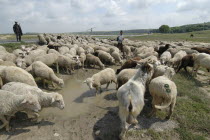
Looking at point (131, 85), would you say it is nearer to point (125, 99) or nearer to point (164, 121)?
point (125, 99)

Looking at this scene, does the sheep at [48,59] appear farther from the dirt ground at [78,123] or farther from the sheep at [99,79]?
the dirt ground at [78,123]

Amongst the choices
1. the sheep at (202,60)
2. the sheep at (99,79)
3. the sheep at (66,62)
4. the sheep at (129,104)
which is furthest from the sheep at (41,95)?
the sheep at (202,60)

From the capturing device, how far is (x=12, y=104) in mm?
5578

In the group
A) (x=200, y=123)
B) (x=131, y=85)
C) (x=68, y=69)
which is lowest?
(x=200, y=123)

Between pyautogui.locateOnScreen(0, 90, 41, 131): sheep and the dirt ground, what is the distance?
1.76 ft

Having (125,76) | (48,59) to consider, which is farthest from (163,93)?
(48,59)

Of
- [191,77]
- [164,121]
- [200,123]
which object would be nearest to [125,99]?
[164,121]

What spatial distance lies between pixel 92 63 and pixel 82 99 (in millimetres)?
5867

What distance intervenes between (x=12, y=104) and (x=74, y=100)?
2972 millimetres

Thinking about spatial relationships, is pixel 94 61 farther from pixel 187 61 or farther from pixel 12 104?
pixel 12 104

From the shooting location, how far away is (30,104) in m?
5.76

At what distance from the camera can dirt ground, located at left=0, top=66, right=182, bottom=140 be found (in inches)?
215

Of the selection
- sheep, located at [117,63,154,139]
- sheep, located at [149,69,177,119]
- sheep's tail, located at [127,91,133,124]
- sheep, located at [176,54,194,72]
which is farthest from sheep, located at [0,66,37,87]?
sheep, located at [176,54,194,72]

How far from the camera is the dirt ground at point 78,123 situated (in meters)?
5.46
